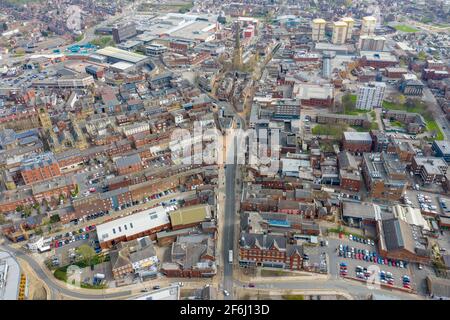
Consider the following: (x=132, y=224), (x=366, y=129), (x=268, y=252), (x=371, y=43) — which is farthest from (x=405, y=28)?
(x=132, y=224)

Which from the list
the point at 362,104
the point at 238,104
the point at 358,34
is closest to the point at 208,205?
the point at 238,104

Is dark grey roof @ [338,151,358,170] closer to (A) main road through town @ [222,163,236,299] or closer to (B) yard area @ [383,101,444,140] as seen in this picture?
(A) main road through town @ [222,163,236,299]

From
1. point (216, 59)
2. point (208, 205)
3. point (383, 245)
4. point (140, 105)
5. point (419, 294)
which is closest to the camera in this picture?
point (419, 294)

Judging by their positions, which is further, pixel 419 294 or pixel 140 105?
pixel 140 105

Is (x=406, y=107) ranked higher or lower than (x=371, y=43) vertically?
lower

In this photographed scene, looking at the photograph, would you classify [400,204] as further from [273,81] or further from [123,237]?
[273,81]

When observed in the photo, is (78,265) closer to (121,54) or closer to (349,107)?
(349,107)
